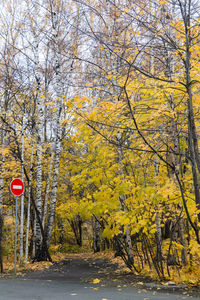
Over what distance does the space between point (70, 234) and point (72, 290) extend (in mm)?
16721

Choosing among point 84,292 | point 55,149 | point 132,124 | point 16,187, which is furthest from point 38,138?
point 84,292

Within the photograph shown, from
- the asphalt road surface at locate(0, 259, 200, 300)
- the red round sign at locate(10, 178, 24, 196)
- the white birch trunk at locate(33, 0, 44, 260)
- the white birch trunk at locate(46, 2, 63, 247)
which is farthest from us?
the white birch trunk at locate(46, 2, 63, 247)

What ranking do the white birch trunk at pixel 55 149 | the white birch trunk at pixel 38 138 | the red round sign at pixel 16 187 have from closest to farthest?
the red round sign at pixel 16 187 → the white birch trunk at pixel 38 138 → the white birch trunk at pixel 55 149

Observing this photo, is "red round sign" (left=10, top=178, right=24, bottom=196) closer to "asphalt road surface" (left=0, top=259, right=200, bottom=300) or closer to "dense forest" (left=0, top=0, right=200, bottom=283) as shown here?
"dense forest" (left=0, top=0, right=200, bottom=283)

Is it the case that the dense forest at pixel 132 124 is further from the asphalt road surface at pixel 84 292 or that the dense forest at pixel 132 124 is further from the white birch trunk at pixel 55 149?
the asphalt road surface at pixel 84 292

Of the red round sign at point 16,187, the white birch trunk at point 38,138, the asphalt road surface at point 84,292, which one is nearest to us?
the asphalt road surface at point 84,292

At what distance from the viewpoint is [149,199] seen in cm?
632

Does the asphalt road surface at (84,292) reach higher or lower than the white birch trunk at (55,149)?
lower

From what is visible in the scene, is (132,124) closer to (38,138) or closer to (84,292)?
(84,292)

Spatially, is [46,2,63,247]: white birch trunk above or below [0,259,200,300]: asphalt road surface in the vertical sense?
above

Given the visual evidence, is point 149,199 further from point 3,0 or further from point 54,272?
point 3,0

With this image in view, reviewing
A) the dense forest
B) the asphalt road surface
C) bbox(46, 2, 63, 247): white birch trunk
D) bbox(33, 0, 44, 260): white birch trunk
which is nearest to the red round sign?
the dense forest

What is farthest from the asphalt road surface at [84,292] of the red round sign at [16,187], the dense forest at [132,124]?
the red round sign at [16,187]

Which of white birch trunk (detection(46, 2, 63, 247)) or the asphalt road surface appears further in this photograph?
white birch trunk (detection(46, 2, 63, 247))
